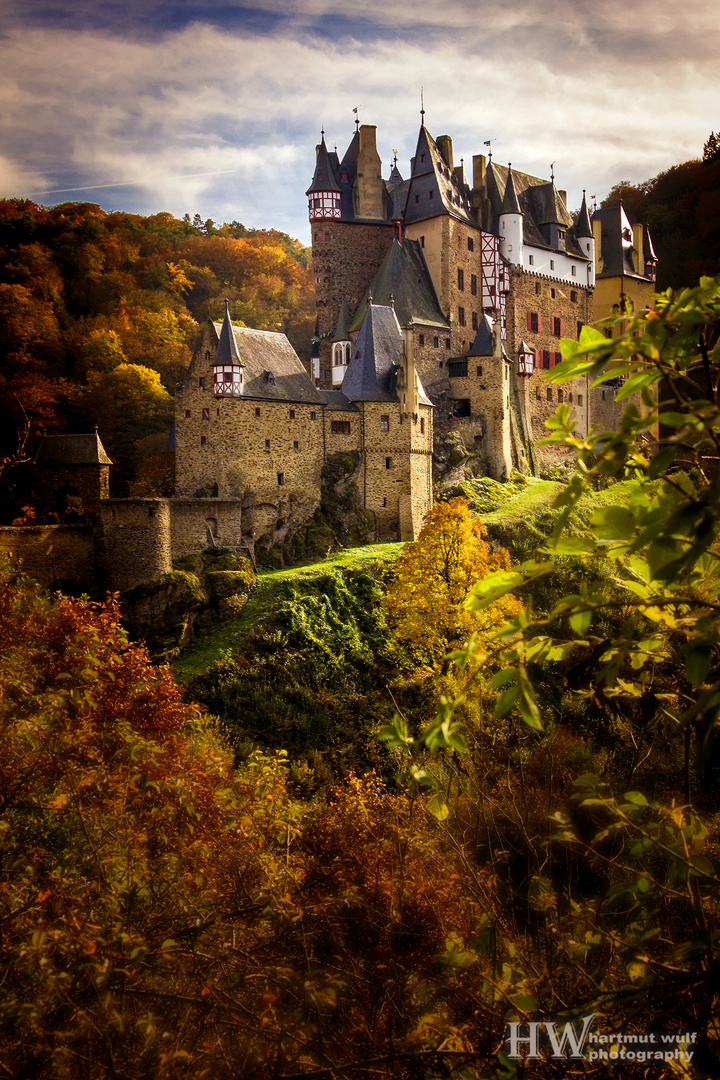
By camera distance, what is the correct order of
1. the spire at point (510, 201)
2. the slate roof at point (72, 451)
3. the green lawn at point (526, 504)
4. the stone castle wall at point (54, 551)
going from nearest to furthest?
1. the stone castle wall at point (54, 551)
2. the slate roof at point (72, 451)
3. the green lawn at point (526, 504)
4. the spire at point (510, 201)

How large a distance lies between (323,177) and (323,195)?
85 centimetres

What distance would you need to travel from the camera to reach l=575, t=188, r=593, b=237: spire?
47344mm

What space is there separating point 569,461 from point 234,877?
3979 centimetres

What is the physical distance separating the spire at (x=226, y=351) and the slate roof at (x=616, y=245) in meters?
28.7

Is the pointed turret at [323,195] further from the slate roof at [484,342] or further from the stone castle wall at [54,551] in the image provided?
the stone castle wall at [54,551]

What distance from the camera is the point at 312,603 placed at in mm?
25406

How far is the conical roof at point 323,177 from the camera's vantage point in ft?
127

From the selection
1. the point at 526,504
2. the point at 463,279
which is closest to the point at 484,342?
the point at 463,279

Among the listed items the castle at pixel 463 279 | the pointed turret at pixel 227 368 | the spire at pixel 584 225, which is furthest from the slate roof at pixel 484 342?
the spire at pixel 584 225

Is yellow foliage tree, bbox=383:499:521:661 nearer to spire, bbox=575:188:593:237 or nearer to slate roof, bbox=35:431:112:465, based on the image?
slate roof, bbox=35:431:112:465

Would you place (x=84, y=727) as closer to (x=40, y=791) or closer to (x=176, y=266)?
(x=40, y=791)

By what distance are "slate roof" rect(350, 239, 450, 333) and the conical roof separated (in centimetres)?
402

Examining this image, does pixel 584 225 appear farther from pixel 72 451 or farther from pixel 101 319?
pixel 72 451

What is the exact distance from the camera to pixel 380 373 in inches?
1248
